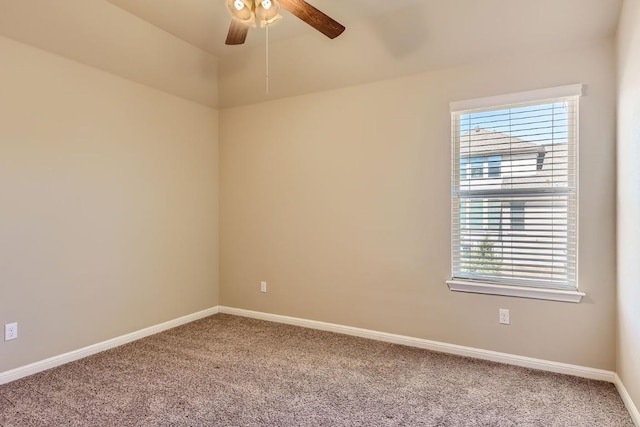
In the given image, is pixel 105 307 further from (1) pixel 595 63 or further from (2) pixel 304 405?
(1) pixel 595 63

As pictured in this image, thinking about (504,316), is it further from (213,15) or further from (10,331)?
(10,331)

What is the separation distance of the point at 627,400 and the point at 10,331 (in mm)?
4120

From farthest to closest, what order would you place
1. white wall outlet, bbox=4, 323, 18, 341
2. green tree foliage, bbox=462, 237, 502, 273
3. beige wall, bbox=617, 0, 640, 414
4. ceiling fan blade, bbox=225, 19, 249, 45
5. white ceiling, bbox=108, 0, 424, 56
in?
1. green tree foliage, bbox=462, 237, 502, 273
2. white ceiling, bbox=108, 0, 424, 56
3. white wall outlet, bbox=4, 323, 18, 341
4. ceiling fan blade, bbox=225, 19, 249, 45
5. beige wall, bbox=617, 0, 640, 414

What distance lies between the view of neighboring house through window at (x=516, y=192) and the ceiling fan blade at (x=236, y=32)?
5.91ft

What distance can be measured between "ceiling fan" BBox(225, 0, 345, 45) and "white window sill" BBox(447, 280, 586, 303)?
86.6 inches

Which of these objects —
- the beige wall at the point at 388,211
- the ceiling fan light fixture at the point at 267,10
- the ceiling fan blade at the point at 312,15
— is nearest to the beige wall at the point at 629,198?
the beige wall at the point at 388,211

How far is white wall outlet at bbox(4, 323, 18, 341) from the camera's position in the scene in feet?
8.54

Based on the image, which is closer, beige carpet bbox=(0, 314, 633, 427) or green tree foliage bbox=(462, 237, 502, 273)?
beige carpet bbox=(0, 314, 633, 427)

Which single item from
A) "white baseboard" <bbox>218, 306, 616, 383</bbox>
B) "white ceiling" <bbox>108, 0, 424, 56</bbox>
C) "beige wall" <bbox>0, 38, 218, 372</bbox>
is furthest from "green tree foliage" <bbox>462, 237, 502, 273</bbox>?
"beige wall" <bbox>0, 38, 218, 372</bbox>

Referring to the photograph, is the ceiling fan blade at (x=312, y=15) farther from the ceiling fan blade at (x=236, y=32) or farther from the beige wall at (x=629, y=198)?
the beige wall at (x=629, y=198)

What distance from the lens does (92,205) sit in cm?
314

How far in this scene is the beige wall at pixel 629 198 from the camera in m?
2.07

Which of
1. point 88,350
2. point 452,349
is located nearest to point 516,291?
point 452,349

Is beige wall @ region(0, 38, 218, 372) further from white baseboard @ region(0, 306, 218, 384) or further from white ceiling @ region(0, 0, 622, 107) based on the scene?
white ceiling @ region(0, 0, 622, 107)
